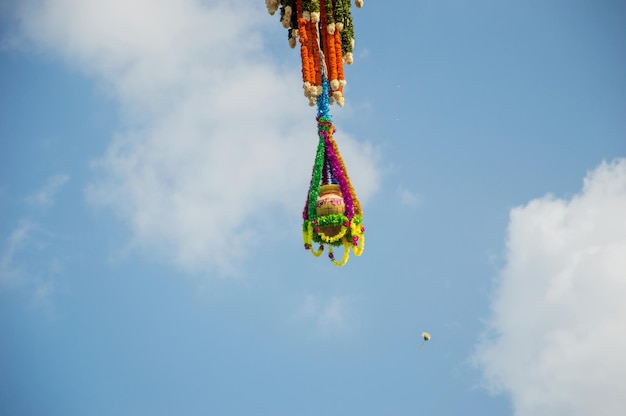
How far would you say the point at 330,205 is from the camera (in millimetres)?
36375

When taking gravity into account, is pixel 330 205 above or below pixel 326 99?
below

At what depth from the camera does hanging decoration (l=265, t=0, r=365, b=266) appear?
36.6 m

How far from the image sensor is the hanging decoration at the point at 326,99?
36.6 m

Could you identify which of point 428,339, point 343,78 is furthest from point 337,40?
point 428,339

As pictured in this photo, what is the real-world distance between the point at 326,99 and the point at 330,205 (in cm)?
382

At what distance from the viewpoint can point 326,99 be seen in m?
37.6

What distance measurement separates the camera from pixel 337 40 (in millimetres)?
37719

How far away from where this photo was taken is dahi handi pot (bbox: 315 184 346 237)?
3638 centimetres

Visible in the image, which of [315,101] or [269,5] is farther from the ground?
[269,5]

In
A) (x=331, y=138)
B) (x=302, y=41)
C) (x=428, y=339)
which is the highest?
(x=302, y=41)

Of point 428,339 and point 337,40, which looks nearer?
point 337,40

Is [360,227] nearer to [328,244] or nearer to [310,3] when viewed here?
[328,244]

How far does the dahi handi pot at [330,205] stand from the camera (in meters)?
36.4

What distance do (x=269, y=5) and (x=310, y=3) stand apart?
1540 mm
